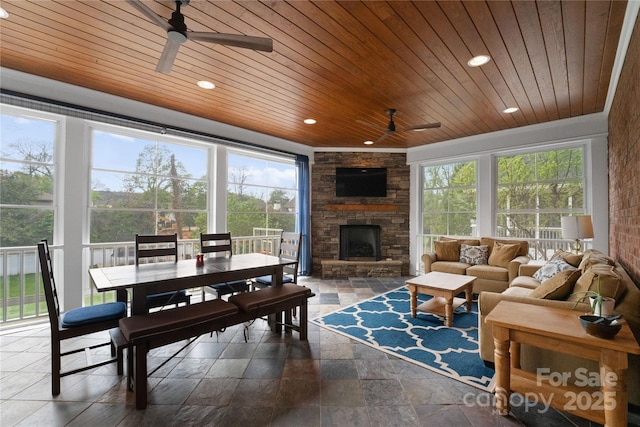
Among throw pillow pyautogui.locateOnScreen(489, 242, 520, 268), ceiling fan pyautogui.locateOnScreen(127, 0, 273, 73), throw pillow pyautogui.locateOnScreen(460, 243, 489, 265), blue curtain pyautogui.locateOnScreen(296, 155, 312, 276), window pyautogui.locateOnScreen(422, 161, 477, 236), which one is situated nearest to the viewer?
ceiling fan pyautogui.locateOnScreen(127, 0, 273, 73)

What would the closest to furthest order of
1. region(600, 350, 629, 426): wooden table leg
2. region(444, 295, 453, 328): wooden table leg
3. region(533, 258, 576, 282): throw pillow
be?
region(600, 350, 629, 426): wooden table leg → region(533, 258, 576, 282): throw pillow → region(444, 295, 453, 328): wooden table leg

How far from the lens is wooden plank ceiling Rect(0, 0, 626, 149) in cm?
190

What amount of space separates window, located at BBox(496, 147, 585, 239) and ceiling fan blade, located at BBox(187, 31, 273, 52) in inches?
183

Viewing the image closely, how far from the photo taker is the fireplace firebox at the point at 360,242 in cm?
574

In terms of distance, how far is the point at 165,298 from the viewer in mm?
2643

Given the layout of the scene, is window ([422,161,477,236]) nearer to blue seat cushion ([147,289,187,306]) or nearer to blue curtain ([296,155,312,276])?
blue curtain ([296,155,312,276])

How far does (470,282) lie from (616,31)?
263cm

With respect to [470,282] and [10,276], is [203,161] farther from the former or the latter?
[470,282]

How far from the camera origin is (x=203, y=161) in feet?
14.5

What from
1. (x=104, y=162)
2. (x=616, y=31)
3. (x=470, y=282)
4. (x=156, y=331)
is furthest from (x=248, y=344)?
(x=616, y=31)

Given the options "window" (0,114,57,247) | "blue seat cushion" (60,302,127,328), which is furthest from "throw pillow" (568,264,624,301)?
"window" (0,114,57,247)

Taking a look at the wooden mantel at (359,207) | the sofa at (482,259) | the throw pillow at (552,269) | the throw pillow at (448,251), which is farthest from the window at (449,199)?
the throw pillow at (552,269)

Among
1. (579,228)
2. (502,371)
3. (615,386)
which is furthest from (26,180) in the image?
(579,228)

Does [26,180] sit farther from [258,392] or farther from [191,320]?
[258,392]
